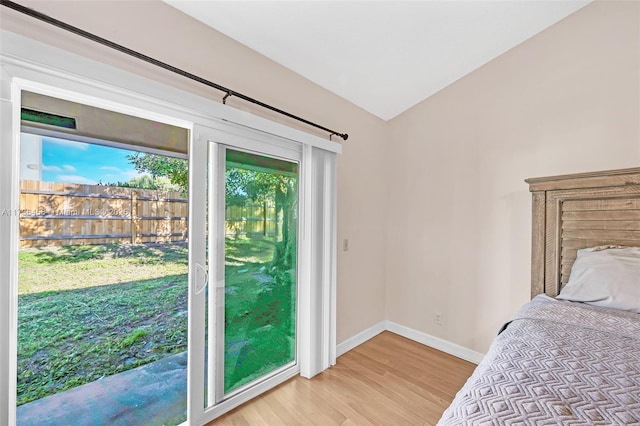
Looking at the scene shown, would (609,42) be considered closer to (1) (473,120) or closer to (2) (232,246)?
(1) (473,120)

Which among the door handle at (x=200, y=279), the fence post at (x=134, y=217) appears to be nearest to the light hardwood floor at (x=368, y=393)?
the door handle at (x=200, y=279)

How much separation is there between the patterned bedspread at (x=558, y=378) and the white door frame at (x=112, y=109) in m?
1.41

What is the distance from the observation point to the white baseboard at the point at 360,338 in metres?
2.52

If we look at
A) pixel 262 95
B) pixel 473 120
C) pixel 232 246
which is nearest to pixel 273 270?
pixel 232 246

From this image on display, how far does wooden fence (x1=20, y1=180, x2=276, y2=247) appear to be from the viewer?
129 cm

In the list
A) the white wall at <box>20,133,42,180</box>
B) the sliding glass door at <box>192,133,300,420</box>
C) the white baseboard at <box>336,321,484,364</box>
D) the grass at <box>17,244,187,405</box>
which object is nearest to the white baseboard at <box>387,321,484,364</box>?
the white baseboard at <box>336,321,484,364</box>

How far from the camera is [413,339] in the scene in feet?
9.15

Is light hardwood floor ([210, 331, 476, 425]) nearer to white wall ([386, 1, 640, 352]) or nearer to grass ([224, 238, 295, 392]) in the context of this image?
grass ([224, 238, 295, 392])

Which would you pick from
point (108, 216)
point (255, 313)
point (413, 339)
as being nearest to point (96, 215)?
point (108, 216)

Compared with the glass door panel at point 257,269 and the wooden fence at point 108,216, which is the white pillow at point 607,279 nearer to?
the glass door panel at point 257,269

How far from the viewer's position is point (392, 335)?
2.90 m

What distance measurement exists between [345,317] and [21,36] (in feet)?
8.75

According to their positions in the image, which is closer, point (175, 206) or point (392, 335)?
point (175, 206)

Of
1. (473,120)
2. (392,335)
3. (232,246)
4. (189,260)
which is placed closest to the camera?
(189,260)
